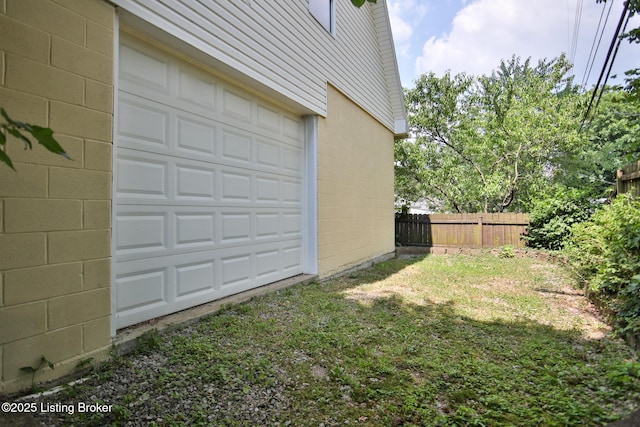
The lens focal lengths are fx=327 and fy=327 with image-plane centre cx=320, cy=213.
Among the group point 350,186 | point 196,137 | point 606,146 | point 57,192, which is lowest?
point 57,192

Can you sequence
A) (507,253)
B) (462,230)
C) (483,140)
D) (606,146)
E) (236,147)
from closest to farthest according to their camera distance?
1. (236,147)
2. (507,253)
3. (462,230)
4. (483,140)
5. (606,146)

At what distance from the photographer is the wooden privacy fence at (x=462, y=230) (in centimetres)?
968

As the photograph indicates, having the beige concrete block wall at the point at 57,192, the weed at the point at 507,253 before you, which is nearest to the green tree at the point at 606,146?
the weed at the point at 507,253

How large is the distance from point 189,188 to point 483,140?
37.4ft

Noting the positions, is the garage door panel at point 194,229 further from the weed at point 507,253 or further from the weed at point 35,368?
the weed at point 507,253

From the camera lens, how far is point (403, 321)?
3.61 metres

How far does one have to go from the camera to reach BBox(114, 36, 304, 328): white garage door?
2871 mm

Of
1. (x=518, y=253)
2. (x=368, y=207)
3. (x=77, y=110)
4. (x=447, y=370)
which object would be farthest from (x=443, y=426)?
(x=518, y=253)

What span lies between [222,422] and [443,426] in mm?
1232

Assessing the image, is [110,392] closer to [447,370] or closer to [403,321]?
[447,370]

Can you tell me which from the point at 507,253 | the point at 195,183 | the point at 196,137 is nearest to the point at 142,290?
the point at 195,183

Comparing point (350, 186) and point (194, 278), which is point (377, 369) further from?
point (350, 186)

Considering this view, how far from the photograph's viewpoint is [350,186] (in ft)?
21.1

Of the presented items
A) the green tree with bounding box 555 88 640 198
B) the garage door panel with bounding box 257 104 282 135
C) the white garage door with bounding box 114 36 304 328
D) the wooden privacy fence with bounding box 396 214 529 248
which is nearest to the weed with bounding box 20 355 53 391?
the white garage door with bounding box 114 36 304 328
